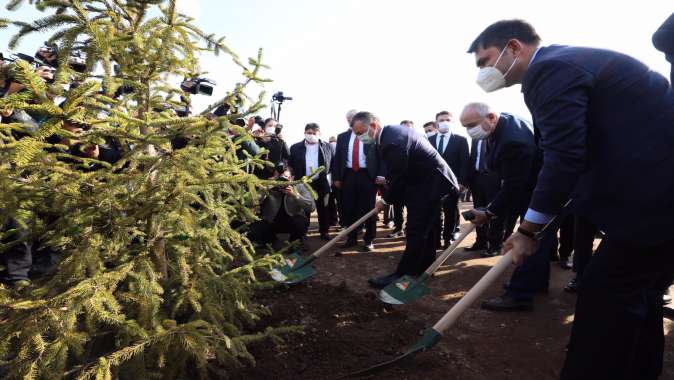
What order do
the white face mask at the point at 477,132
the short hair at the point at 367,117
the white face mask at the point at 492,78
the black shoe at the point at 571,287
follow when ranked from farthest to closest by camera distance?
the short hair at the point at 367,117 < the black shoe at the point at 571,287 < the white face mask at the point at 477,132 < the white face mask at the point at 492,78

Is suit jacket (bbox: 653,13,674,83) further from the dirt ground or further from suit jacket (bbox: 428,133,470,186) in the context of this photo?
suit jacket (bbox: 428,133,470,186)

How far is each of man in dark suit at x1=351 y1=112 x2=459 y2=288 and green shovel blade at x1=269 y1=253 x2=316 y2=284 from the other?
2.70 ft

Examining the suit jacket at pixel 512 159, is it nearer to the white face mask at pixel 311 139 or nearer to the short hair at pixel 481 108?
the short hair at pixel 481 108

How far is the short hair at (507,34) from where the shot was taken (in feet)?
7.33

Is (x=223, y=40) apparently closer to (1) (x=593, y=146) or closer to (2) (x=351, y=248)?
(1) (x=593, y=146)

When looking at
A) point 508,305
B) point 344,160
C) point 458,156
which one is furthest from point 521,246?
point 458,156

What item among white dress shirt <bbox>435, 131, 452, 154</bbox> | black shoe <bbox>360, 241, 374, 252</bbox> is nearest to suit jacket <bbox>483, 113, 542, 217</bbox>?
black shoe <bbox>360, 241, 374, 252</bbox>

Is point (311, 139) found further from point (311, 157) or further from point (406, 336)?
point (406, 336)

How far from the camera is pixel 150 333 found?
6.16 ft

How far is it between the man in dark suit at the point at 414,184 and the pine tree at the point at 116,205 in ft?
7.91

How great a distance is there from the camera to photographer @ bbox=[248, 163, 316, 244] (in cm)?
583

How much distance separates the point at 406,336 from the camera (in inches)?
117

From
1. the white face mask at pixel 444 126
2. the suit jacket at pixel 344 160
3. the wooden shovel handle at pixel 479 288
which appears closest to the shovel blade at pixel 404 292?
the wooden shovel handle at pixel 479 288

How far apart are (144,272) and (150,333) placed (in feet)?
0.98
